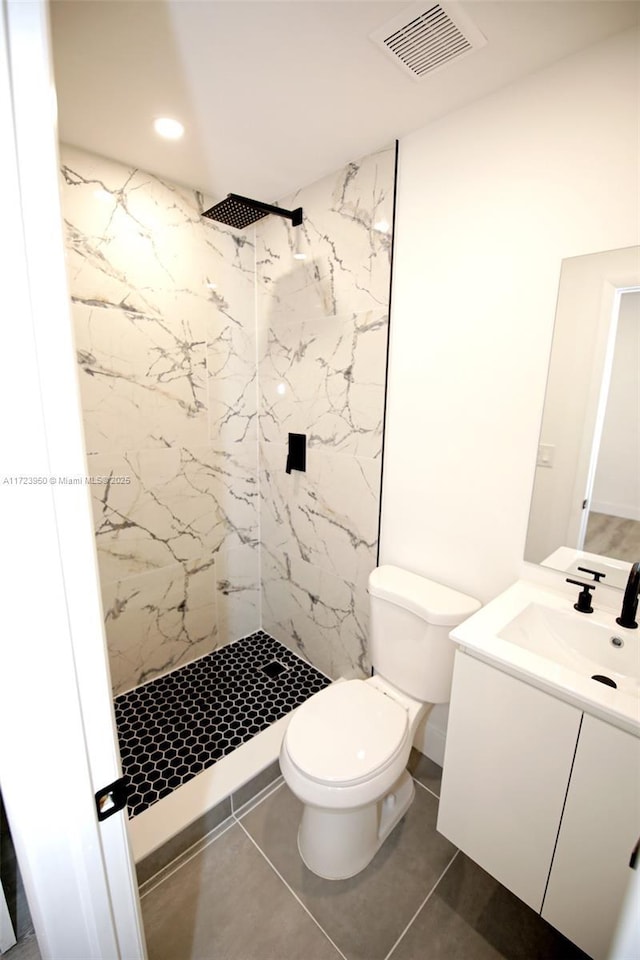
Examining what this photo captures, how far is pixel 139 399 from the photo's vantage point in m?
1.90

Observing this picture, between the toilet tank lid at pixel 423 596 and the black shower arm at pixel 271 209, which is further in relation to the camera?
the black shower arm at pixel 271 209

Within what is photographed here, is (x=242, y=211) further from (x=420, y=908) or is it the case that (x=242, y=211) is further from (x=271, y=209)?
(x=420, y=908)

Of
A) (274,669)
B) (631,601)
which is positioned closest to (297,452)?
(274,669)

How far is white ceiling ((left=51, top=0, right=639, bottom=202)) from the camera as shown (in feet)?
3.26

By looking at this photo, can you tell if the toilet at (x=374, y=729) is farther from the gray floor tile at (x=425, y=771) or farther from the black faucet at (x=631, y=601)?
the black faucet at (x=631, y=601)

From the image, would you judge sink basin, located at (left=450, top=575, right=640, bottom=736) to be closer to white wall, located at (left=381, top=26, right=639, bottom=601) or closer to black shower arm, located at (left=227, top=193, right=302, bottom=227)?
white wall, located at (left=381, top=26, right=639, bottom=601)

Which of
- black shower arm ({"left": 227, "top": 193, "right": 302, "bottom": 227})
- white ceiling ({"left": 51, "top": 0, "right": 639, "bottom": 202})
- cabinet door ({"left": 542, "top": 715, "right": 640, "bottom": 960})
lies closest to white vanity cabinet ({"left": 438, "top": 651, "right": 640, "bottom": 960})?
cabinet door ({"left": 542, "top": 715, "right": 640, "bottom": 960})

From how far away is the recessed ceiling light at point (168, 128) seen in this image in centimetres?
141

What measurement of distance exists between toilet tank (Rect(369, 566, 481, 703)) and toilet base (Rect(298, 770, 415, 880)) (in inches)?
13.4

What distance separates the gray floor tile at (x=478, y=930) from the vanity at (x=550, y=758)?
0.90 feet

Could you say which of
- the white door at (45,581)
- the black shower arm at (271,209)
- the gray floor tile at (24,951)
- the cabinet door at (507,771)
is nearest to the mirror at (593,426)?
the cabinet door at (507,771)

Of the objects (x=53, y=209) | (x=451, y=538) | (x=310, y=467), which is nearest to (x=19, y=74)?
(x=53, y=209)

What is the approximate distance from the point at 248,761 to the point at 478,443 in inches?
61.2

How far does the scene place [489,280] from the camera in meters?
1.35
